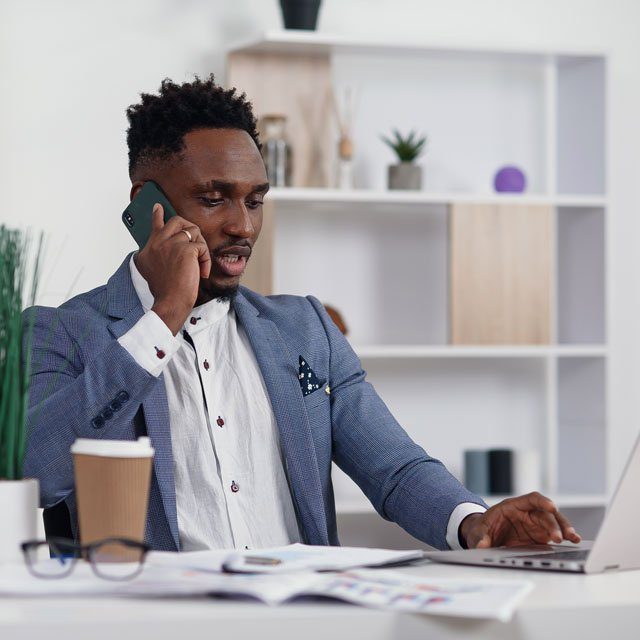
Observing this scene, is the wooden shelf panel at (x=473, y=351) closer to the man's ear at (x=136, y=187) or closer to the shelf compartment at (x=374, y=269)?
the shelf compartment at (x=374, y=269)

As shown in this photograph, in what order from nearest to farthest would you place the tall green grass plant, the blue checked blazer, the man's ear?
the tall green grass plant < the blue checked blazer < the man's ear

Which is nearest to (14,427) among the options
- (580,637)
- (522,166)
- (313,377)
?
(580,637)

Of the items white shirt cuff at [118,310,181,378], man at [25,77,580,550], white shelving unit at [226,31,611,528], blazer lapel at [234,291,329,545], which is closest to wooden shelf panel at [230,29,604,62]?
white shelving unit at [226,31,611,528]

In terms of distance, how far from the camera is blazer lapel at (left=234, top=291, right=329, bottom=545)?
192 centimetres

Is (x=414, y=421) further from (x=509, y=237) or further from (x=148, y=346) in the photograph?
(x=148, y=346)

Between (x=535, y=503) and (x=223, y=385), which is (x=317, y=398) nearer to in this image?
(x=223, y=385)

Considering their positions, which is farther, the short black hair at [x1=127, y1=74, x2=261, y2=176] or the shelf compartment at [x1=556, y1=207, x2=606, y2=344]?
the shelf compartment at [x1=556, y1=207, x2=606, y2=344]

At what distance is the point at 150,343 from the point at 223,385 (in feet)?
1.37

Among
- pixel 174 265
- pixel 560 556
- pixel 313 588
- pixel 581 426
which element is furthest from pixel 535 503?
pixel 581 426

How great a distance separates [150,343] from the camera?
1.58m

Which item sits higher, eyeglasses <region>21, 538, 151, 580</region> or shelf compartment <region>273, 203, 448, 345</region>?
shelf compartment <region>273, 203, 448, 345</region>

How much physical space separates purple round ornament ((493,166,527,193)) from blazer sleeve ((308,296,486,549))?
1.81 meters

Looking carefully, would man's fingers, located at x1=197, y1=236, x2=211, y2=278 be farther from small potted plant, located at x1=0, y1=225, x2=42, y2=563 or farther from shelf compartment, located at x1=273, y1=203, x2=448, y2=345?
shelf compartment, located at x1=273, y1=203, x2=448, y2=345

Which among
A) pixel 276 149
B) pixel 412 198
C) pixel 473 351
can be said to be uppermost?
pixel 276 149
